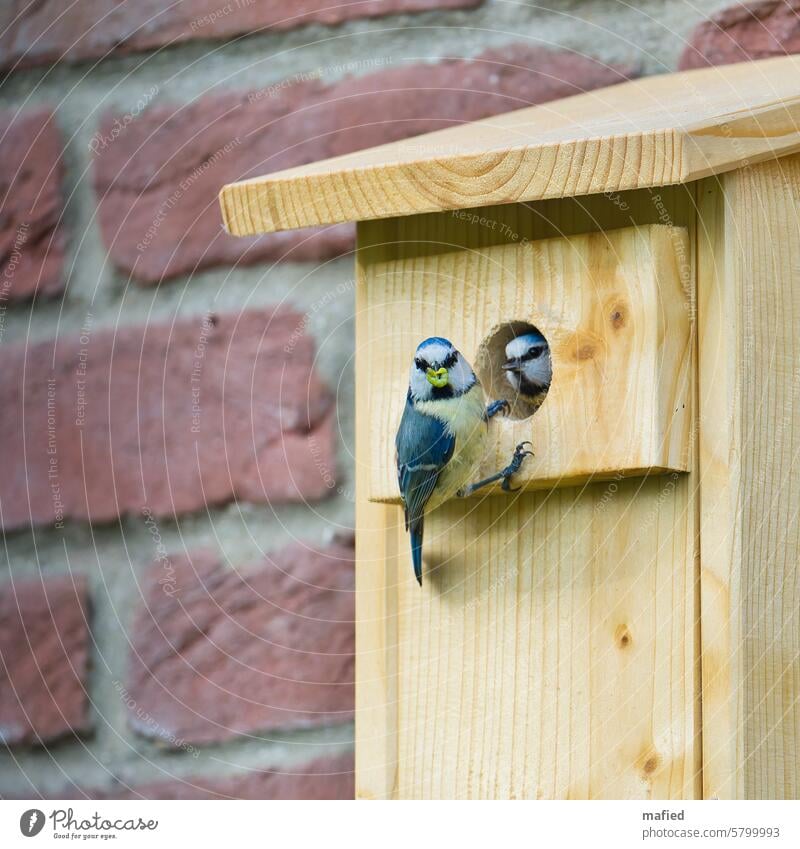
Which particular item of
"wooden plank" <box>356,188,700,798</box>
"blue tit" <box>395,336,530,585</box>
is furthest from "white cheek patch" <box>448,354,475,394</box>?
"wooden plank" <box>356,188,700,798</box>

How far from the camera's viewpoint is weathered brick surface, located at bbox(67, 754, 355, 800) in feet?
6.31

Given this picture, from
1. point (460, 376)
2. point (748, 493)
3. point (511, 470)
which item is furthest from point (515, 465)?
point (748, 493)

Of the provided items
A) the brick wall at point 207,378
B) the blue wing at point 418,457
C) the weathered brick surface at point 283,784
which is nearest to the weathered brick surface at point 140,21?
the brick wall at point 207,378

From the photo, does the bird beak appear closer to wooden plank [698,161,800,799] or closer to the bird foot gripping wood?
the bird foot gripping wood

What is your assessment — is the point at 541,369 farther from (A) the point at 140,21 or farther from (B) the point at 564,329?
Result: (A) the point at 140,21

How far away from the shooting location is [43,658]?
6.66 feet

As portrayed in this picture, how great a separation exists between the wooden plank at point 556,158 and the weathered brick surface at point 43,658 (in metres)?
0.60

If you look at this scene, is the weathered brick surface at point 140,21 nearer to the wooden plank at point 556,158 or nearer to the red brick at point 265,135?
the red brick at point 265,135

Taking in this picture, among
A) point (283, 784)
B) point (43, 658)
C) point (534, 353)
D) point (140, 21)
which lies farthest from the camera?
point (140, 21)

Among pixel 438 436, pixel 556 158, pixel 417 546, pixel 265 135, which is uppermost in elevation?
pixel 265 135

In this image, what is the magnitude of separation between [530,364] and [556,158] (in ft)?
0.95

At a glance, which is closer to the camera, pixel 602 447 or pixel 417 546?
pixel 602 447

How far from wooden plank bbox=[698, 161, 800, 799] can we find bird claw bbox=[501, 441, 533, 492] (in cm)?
17

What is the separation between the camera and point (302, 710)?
1.94 metres
